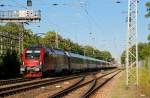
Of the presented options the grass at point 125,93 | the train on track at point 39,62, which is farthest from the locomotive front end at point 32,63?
the grass at point 125,93

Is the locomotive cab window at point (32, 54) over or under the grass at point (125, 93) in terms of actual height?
over

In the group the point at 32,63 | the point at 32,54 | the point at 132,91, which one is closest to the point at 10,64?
the point at 32,54

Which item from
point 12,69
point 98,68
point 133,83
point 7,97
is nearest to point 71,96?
point 7,97

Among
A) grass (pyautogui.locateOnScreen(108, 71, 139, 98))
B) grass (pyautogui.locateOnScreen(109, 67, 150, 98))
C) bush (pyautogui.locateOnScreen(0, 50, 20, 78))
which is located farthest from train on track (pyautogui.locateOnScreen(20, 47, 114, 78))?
grass (pyautogui.locateOnScreen(108, 71, 139, 98))

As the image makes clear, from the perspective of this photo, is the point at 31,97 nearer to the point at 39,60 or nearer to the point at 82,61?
the point at 39,60

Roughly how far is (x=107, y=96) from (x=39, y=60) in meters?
18.6

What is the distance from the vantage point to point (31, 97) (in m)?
21.1

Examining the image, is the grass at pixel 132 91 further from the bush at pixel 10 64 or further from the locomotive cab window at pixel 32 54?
the bush at pixel 10 64

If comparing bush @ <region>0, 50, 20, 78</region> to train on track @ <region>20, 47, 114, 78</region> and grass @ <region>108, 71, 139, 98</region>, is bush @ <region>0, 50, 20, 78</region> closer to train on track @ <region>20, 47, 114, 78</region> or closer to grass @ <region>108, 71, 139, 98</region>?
train on track @ <region>20, 47, 114, 78</region>

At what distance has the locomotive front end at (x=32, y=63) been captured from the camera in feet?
134

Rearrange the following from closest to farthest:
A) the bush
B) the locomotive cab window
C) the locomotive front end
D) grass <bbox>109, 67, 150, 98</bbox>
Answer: grass <bbox>109, 67, 150, 98</bbox>, the locomotive front end, the locomotive cab window, the bush

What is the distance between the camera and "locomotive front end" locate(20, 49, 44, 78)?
4091 centimetres

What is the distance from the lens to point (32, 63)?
41469 millimetres

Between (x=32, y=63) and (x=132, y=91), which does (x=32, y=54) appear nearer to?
(x=32, y=63)
